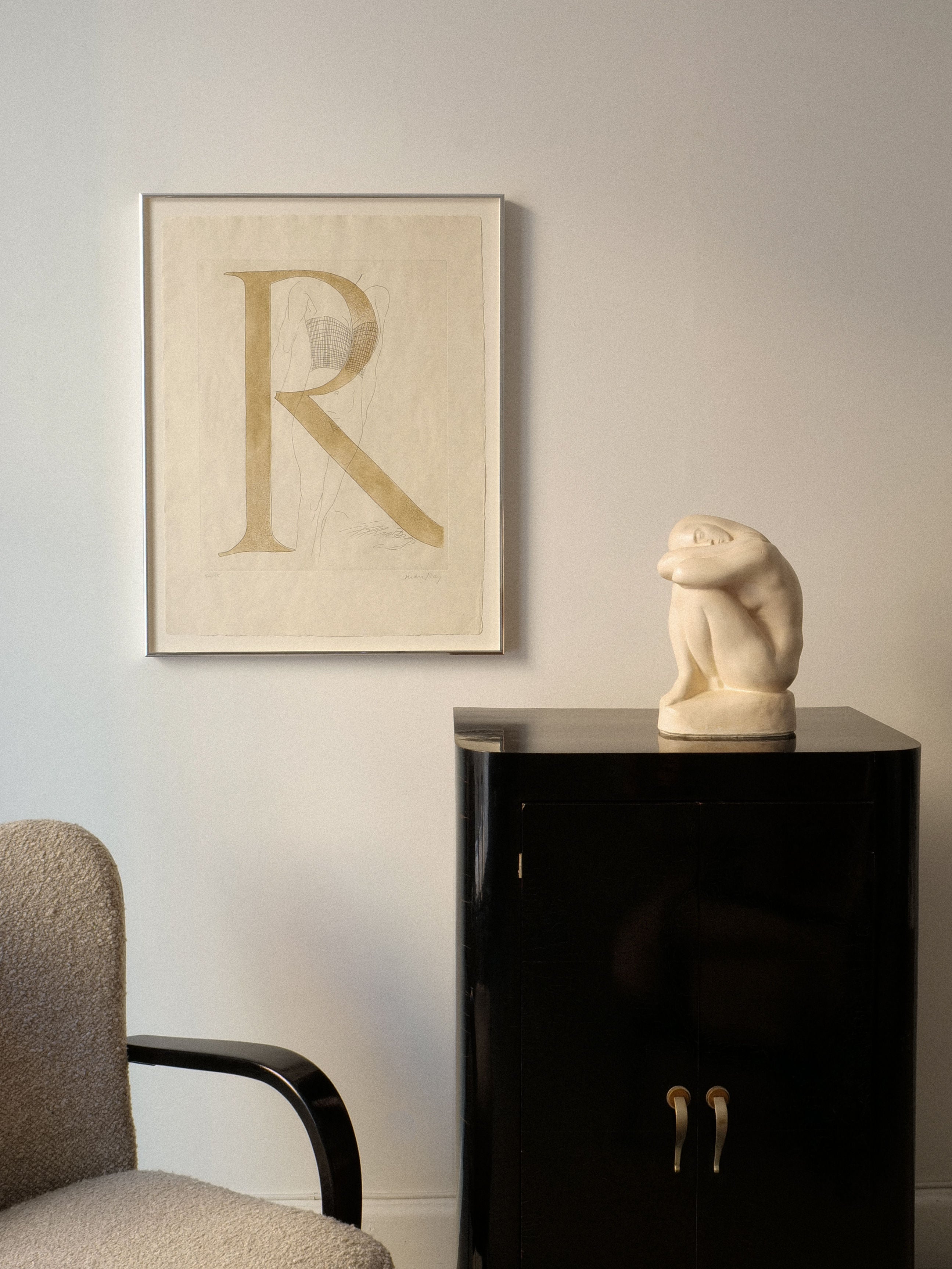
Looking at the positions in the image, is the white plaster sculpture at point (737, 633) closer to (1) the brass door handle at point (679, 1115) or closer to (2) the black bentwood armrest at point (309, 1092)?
(1) the brass door handle at point (679, 1115)

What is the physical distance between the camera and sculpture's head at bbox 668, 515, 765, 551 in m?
1.51

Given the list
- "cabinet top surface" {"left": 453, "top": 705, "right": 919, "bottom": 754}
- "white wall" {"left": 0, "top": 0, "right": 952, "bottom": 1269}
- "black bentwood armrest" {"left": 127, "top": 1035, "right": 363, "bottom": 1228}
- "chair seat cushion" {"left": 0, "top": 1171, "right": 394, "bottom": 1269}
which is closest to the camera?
"chair seat cushion" {"left": 0, "top": 1171, "right": 394, "bottom": 1269}

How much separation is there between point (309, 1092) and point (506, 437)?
1168mm

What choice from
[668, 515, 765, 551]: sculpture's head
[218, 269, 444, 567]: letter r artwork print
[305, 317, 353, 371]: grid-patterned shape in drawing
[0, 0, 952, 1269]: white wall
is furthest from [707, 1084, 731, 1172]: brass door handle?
[305, 317, 353, 371]: grid-patterned shape in drawing

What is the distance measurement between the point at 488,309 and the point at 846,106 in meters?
0.77

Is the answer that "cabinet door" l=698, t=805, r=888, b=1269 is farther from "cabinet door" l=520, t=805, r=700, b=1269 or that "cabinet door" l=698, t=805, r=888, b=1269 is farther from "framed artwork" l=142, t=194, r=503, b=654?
"framed artwork" l=142, t=194, r=503, b=654

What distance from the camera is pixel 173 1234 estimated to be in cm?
122

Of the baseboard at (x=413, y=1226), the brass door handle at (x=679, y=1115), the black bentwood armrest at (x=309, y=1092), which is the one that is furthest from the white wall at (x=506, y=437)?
the brass door handle at (x=679, y=1115)

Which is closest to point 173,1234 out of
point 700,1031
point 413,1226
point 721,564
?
point 700,1031

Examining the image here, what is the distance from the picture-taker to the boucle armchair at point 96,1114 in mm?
1201

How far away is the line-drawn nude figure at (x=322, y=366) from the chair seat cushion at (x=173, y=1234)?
3.65ft

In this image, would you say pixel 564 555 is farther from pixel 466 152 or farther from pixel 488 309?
pixel 466 152

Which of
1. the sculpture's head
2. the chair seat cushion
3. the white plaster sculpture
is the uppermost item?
the sculpture's head

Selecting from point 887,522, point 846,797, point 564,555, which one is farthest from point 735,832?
point 887,522
